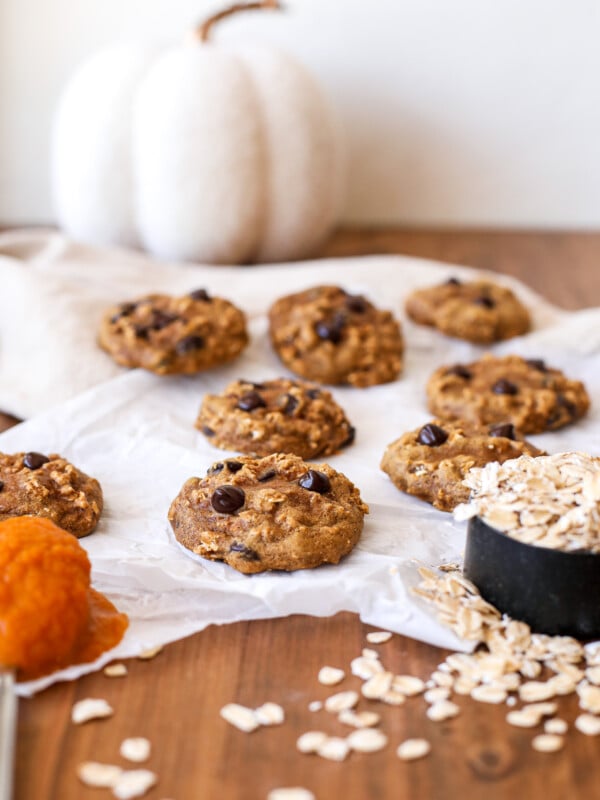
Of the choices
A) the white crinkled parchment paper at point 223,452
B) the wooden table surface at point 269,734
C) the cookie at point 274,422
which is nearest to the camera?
the wooden table surface at point 269,734

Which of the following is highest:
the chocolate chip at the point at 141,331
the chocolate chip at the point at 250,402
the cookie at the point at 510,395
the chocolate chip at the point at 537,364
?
the chocolate chip at the point at 141,331

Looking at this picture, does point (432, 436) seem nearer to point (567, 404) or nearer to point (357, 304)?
point (567, 404)

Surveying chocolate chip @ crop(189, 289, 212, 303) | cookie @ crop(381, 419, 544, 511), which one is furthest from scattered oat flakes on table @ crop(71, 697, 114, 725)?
chocolate chip @ crop(189, 289, 212, 303)

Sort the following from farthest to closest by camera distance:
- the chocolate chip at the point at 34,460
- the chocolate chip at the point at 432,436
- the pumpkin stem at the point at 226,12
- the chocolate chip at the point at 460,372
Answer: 1. the pumpkin stem at the point at 226,12
2. the chocolate chip at the point at 460,372
3. the chocolate chip at the point at 432,436
4. the chocolate chip at the point at 34,460

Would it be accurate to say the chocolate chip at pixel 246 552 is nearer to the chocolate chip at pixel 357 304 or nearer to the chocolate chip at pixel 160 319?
the chocolate chip at pixel 160 319

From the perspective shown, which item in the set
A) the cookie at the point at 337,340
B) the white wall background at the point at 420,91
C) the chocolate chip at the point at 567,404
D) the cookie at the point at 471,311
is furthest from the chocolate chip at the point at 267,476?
the white wall background at the point at 420,91

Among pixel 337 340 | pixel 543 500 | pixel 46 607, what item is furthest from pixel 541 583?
pixel 337 340

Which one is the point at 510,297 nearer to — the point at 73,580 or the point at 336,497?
the point at 336,497

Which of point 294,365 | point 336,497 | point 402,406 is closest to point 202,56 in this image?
point 294,365
